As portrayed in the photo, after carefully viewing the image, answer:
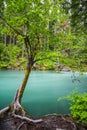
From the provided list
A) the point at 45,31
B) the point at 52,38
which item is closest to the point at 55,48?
the point at 52,38

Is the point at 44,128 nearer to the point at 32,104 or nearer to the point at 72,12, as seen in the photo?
the point at 72,12

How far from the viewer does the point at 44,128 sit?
8414 mm

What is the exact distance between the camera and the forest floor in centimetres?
842

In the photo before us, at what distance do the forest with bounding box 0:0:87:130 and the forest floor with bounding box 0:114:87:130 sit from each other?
0.45ft

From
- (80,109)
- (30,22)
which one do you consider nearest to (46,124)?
(80,109)

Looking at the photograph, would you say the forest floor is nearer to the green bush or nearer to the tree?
the green bush

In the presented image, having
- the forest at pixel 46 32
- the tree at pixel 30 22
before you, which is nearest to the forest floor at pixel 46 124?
the forest at pixel 46 32

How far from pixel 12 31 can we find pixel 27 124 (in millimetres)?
3923

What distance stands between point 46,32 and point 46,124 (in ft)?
11.6

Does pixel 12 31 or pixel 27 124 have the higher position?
pixel 12 31

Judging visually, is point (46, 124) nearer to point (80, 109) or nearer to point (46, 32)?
point (80, 109)

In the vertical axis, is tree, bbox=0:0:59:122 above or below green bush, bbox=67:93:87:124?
above

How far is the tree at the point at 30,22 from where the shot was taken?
29.0ft

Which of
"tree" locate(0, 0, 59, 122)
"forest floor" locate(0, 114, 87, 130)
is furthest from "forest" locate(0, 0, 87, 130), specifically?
"forest floor" locate(0, 114, 87, 130)
